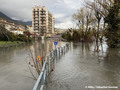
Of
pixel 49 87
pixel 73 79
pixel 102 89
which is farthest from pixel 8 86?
pixel 102 89

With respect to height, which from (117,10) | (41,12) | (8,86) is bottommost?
(8,86)

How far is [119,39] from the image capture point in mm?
16688

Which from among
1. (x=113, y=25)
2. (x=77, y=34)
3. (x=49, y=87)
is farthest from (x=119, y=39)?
(x=77, y=34)

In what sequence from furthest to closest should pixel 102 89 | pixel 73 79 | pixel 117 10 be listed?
pixel 117 10 → pixel 73 79 → pixel 102 89

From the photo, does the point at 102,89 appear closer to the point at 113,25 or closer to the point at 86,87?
the point at 86,87

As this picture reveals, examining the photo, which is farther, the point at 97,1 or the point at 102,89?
the point at 97,1

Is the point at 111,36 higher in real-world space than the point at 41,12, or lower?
lower

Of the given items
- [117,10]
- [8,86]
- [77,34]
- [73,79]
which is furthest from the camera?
[77,34]

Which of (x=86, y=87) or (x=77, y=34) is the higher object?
(x=77, y=34)

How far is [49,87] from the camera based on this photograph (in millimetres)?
3959

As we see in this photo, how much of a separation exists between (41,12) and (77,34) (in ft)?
160

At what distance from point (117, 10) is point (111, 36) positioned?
3.71 meters

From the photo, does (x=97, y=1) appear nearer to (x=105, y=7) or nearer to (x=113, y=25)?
(x=105, y=7)

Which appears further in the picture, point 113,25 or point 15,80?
point 113,25
